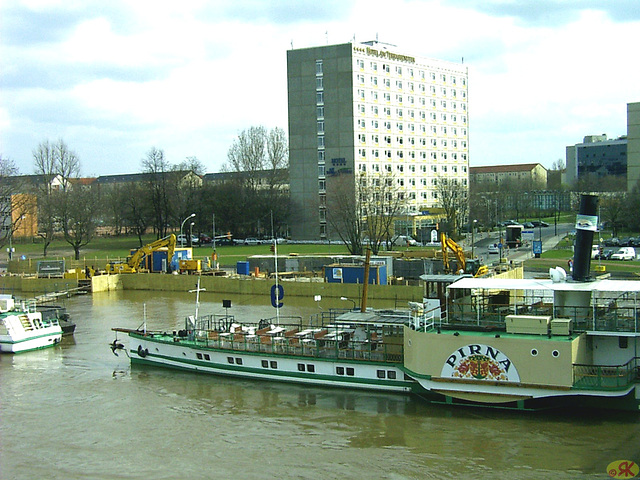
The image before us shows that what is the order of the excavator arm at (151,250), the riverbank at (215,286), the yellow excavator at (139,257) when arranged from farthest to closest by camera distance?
the excavator arm at (151,250) < the yellow excavator at (139,257) < the riverbank at (215,286)

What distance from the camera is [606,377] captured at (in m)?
22.9

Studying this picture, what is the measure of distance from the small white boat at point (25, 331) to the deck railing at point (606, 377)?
27333mm

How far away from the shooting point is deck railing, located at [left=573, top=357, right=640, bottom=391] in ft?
74.5

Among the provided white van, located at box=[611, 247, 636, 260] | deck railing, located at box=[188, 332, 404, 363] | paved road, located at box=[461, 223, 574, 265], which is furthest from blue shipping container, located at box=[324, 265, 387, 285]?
white van, located at box=[611, 247, 636, 260]

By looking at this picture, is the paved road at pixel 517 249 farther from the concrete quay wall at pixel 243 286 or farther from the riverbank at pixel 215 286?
the riverbank at pixel 215 286

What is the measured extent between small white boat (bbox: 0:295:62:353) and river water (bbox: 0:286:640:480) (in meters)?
6.53

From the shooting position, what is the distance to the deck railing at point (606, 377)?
22703 mm

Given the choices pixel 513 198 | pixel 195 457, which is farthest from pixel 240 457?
pixel 513 198

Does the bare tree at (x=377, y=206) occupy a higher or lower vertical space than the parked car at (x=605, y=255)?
higher

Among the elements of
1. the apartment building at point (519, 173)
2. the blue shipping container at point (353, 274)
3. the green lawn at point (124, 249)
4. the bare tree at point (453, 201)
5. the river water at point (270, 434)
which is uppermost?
the apartment building at point (519, 173)

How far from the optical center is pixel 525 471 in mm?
19922

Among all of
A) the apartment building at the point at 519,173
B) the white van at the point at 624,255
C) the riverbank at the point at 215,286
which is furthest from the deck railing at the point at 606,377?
the apartment building at the point at 519,173

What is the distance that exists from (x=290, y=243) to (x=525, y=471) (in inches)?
3085

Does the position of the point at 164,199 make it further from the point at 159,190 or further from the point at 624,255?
the point at 624,255
